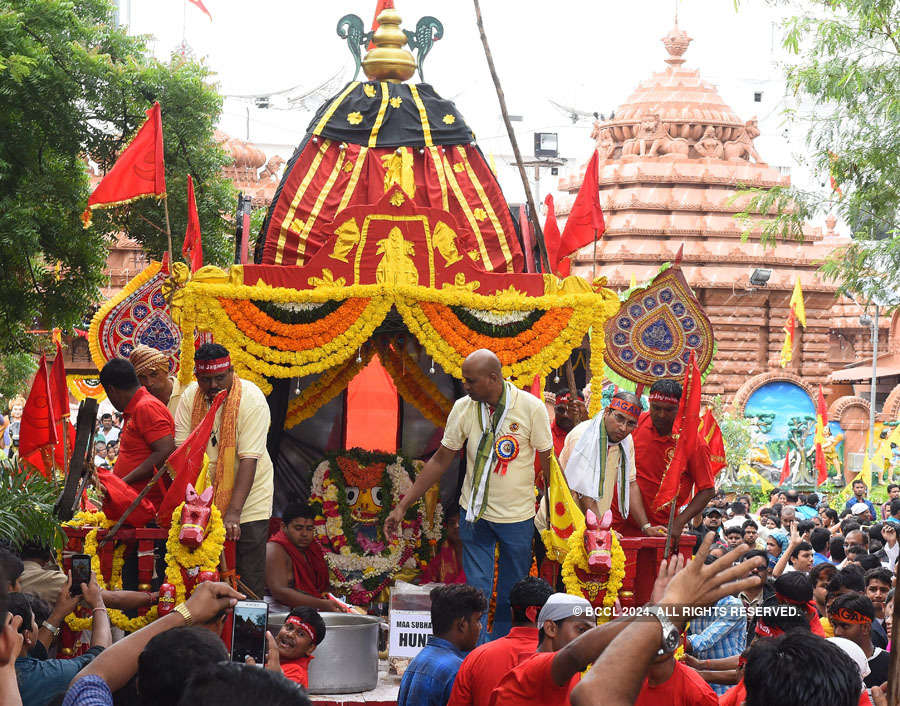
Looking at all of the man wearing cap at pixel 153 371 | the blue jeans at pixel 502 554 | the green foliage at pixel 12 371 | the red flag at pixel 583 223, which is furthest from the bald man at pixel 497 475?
the green foliage at pixel 12 371

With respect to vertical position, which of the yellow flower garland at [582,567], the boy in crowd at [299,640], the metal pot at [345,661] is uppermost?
the yellow flower garland at [582,567]

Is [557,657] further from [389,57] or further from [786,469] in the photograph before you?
[786,469]

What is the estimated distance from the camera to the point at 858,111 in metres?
12.4

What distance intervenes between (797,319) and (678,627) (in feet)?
96.4

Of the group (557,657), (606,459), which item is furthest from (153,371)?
(557,657)

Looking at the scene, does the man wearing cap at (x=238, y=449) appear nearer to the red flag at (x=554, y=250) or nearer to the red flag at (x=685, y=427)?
the red flag at (x=685, y=427)

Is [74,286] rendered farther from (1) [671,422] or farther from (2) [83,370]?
(2) [83,370]

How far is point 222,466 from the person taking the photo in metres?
7.33

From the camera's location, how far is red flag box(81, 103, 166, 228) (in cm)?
954

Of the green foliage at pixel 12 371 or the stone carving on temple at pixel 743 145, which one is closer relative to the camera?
the green foliage at pixel 12 371

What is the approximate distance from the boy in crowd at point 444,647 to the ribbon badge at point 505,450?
1957 millimetres

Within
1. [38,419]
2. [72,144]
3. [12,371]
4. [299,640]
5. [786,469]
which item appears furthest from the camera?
[786,469]

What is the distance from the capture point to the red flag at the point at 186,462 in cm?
691

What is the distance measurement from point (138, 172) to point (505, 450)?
4.08 metres
